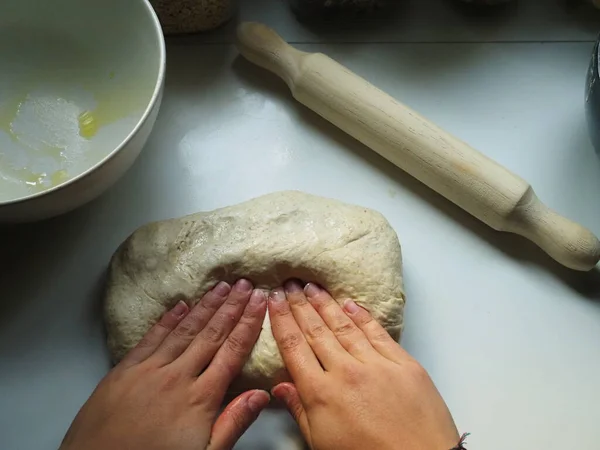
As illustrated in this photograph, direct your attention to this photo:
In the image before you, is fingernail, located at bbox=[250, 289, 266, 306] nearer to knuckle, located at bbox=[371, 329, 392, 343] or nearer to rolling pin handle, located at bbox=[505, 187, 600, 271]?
knuckle, located at bbox=[371, 329, 392, 343]

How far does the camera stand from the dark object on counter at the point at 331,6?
0.98 m

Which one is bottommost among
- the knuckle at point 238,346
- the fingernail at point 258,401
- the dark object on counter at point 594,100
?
the fingernail at point 258,401

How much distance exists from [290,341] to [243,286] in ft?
0.31

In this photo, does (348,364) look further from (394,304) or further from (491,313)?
(491,313)

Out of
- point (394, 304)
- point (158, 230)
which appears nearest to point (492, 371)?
point (394, 304)

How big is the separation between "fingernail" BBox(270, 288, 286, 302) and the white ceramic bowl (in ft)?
0.96

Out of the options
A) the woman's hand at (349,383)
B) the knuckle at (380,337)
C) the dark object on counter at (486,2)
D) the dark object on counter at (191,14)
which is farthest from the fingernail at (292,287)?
the dark object on counter at (486,2)

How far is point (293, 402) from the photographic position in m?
0.76

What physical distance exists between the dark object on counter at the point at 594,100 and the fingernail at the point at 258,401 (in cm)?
57

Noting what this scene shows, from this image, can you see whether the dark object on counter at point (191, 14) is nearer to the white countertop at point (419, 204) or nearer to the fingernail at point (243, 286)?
the white countertop at point (419, 204)

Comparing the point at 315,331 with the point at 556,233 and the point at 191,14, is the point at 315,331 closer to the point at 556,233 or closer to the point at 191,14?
the point at 556,233

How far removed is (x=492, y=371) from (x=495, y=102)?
43cm

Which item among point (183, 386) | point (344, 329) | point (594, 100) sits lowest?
point (183, 386)

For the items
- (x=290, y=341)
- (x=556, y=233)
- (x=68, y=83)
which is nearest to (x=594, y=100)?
(x=556, y=233)
